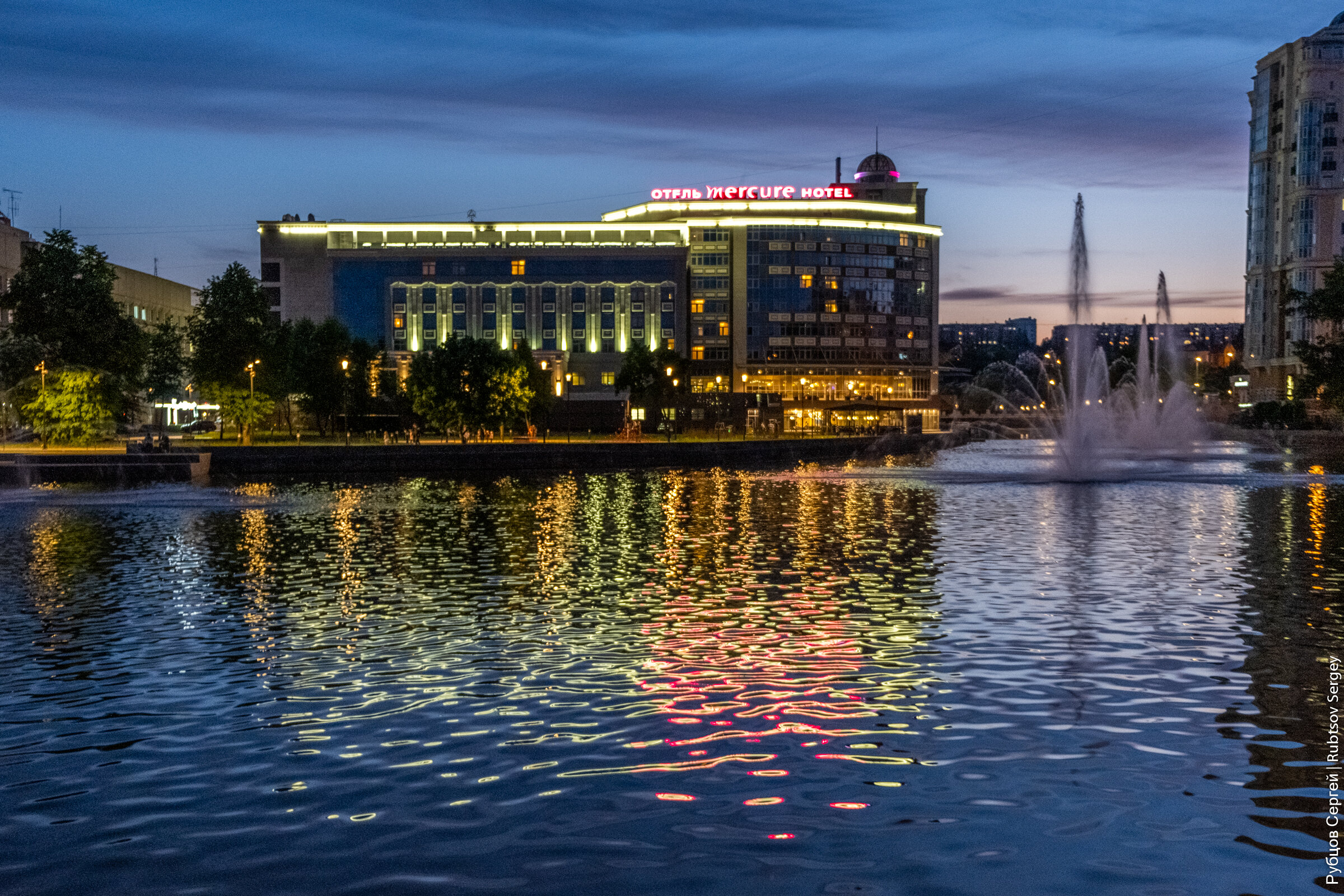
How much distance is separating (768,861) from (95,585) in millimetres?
24384

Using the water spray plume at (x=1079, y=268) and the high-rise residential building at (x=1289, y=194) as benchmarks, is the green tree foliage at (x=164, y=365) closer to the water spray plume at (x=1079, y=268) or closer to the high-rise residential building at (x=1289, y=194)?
the water spray plume at (x=1079, y=268)

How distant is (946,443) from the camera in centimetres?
15025

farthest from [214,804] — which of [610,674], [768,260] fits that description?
[768,260]

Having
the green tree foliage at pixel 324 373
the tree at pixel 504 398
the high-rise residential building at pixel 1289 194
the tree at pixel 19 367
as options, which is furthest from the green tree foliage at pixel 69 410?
the high-rise residential building at pixel 1289 194

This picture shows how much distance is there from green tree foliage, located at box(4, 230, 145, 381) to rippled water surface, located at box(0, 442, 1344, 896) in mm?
70953

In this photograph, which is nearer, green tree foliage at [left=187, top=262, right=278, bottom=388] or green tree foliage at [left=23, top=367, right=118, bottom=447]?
green tree foliage at [left=23, top=367, right=118, bottom=447]

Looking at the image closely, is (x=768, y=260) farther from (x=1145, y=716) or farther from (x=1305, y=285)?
(x=1145, y=716)

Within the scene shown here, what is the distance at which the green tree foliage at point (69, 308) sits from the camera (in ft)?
332

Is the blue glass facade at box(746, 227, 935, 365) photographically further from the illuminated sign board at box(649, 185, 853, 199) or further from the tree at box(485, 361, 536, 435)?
the tree at box(485, 361, 536, 435)

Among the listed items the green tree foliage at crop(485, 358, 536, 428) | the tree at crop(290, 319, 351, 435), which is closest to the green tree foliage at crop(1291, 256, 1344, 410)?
the green tree foliage at crop(485, 358, 536, 428)

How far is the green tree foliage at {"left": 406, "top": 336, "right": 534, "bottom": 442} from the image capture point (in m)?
108

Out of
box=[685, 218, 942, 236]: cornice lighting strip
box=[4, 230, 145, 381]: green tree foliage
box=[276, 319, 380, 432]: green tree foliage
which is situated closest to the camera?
box=[4, 230, 145, 381]: green tree foliage

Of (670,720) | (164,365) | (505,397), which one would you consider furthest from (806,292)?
(670,720)

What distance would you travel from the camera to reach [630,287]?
181250 millimetres
